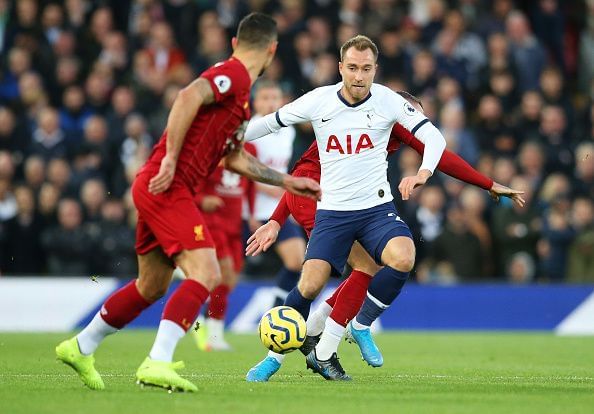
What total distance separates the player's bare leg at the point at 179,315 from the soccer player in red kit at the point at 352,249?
134 cm

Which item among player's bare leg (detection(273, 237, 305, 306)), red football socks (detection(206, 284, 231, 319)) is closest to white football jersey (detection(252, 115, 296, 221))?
player's bare leg (detection(273, 237, 305, 306))

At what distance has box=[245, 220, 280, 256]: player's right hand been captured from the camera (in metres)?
9.42

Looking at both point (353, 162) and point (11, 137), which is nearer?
point (353, 162)

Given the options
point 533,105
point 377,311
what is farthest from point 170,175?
point 533,105

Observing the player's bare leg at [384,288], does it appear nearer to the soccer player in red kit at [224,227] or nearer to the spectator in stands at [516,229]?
the soccer player in red kit at [224,227]

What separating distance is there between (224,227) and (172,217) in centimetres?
606

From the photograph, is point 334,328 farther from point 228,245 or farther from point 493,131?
point 493,131

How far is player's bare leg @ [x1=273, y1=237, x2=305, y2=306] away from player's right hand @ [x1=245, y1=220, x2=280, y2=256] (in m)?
3.98

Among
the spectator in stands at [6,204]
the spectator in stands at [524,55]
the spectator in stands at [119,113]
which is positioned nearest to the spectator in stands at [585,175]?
the spectator in stands at [524,55]

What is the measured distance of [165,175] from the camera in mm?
7941

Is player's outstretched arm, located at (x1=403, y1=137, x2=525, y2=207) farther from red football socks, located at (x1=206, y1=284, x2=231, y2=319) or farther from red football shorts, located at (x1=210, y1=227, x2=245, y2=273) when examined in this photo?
red football socks, located at (x1=206, y1=284, x2=231, y2=319)

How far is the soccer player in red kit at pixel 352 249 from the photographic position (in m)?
9.45

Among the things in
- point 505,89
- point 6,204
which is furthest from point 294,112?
point 505,89

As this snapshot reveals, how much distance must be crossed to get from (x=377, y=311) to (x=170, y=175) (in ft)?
8.24
